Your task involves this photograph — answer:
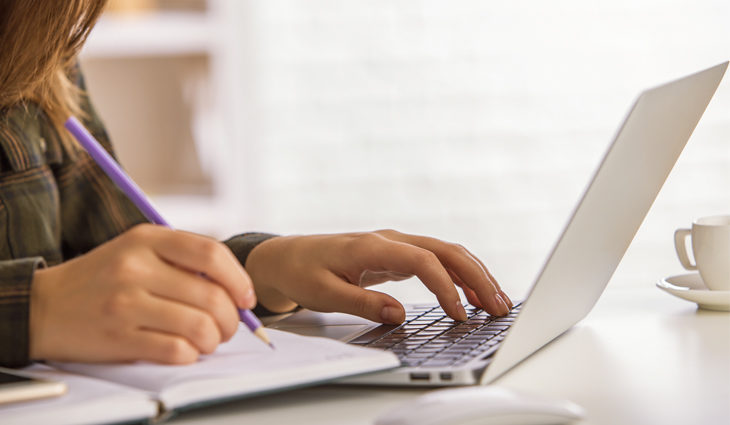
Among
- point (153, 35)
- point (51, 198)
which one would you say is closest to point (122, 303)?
point (51, 198)

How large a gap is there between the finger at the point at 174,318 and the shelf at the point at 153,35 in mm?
1870

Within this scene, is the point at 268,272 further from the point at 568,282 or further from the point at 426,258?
the point at 568,282

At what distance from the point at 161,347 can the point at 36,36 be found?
485 mm

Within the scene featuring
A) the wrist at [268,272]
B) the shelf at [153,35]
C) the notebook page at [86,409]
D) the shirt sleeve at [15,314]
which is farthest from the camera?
the shelf at [153,35]

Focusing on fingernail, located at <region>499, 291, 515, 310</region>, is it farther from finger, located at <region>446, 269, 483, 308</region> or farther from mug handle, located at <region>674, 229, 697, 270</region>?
mug handle, located at <region>674, 229, 697, 270</region>

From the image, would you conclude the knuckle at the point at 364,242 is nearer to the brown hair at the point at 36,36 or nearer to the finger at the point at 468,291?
the finger at the point at 468,291

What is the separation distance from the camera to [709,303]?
33.8 inches

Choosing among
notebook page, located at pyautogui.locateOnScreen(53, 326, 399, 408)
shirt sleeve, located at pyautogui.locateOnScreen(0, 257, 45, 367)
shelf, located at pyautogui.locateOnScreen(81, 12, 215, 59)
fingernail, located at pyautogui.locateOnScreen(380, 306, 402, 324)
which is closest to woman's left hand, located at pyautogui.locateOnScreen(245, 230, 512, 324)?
fingernail, located at pyautogui.locateOnScreen(380, 306, 402, 324)

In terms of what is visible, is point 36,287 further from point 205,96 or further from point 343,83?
point 343,83

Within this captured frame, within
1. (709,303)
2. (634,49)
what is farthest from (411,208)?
(709,303)

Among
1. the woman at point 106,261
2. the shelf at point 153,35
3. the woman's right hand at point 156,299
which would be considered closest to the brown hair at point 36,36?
the woman at point 106,261

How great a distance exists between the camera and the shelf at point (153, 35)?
7.68ft

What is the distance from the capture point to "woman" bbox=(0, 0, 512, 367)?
593 millimetres

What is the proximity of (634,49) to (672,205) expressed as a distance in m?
0.48
